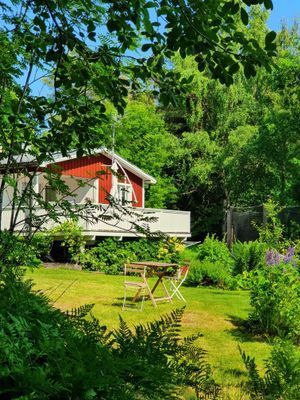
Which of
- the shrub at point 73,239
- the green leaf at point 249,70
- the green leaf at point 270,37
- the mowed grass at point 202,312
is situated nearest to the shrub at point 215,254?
the mowed grass at point 202,312

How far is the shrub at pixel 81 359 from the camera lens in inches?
50.1

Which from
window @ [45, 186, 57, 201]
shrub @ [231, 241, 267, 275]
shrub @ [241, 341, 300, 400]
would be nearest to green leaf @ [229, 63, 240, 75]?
window @ [45, 186, 57, 201]

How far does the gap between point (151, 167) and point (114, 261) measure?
46.1 ft

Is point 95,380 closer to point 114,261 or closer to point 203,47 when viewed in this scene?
point 203,47

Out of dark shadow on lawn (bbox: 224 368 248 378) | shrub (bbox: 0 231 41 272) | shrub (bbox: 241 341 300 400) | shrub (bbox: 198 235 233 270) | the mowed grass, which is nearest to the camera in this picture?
shrub (bbox: 241 341 300 400)

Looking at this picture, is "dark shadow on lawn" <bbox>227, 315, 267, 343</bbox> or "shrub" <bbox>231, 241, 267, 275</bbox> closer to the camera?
"dark shadow on lawn" <bbox>227, 315, 267, 343</bbox>

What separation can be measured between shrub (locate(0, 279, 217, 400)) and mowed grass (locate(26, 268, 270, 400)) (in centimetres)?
271

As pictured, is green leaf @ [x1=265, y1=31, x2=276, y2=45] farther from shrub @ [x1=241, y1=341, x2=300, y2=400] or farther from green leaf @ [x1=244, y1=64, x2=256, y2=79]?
shrub @ [x1=241, y1=341, x2=300, y2=400]

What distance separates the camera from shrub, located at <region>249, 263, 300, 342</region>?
24.8 ft

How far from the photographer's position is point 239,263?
15.8 meters

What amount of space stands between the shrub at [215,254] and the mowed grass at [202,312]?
2333mm

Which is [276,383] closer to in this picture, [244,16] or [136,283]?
[244,16]

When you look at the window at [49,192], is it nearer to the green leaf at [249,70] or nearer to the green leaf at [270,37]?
the green leaf at [249,70]

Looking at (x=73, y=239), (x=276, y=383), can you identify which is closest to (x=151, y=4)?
(x=276, y=383)
